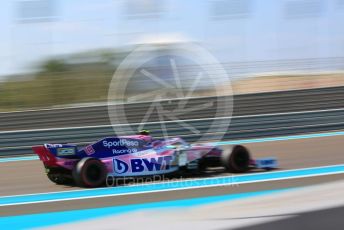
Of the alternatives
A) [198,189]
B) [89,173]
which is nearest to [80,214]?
[198,189]

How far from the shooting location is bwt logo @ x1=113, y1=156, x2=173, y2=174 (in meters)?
7.19

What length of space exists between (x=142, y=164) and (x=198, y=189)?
1392 mm

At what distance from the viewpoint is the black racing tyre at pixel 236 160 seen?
777 centimetres

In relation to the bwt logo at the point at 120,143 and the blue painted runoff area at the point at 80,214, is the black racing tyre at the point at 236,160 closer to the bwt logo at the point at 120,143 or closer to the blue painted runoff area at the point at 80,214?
the bwt logo at the point at 120,143

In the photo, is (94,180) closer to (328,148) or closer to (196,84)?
(328,148)

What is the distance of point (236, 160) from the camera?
308 inches

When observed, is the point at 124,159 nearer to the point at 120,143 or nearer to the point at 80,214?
the point at 120,143

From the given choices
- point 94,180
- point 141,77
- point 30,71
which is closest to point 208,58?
point 94,180

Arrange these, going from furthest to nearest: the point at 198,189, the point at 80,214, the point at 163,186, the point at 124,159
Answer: the point at 124,159, the point at 163,186, the point at 198,189, the point at 80,214

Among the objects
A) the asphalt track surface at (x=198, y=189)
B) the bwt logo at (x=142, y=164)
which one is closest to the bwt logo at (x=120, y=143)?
the bwt logo at (x=142, y=164)

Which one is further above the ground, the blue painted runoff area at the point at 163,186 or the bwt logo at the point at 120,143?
the bwt logo at the point at 120,143

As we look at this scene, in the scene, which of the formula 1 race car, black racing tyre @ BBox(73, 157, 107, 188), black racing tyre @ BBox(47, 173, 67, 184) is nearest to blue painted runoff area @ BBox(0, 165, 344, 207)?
black racing tyre @ BBox(73, 157, 107, 188)

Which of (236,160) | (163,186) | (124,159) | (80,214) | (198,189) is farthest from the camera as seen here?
(236,160)

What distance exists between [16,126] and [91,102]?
385 centimetres
